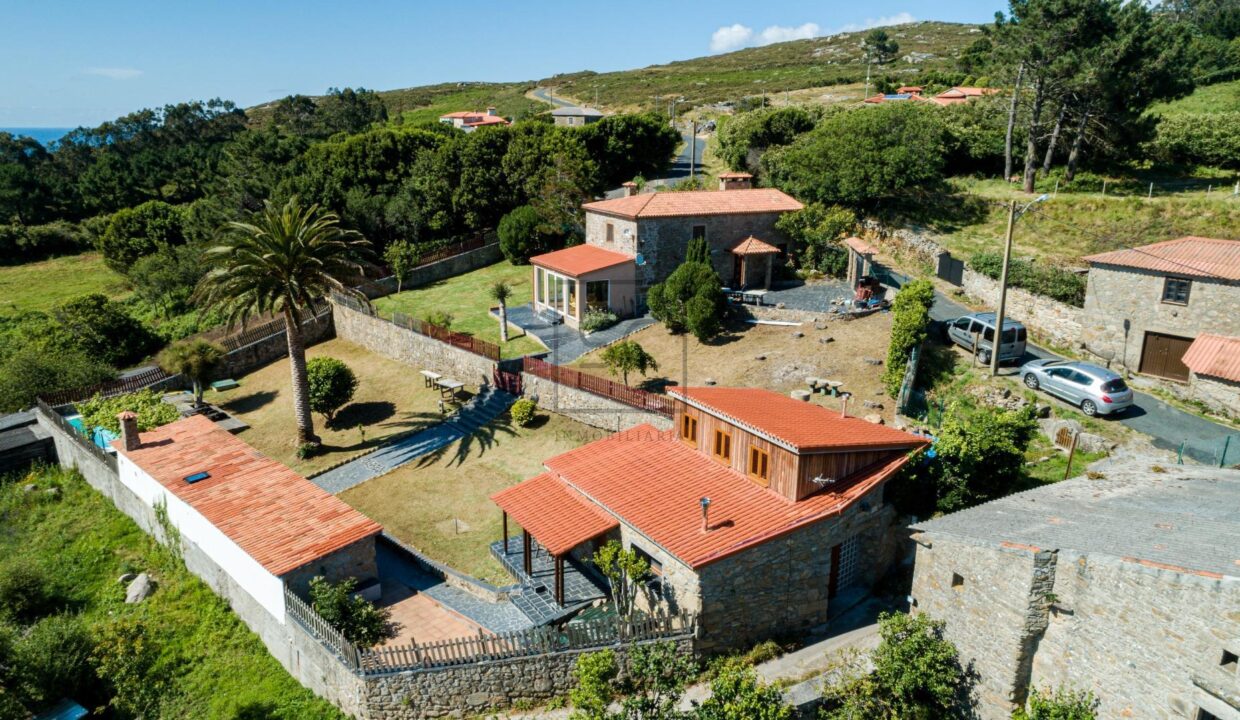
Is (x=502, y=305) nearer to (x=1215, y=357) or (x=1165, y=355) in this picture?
(x=1165, y=355)

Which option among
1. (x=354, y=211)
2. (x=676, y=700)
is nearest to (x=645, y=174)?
(x=354, y=211)

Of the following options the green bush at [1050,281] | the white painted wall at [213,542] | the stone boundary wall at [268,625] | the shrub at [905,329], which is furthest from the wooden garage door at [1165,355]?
the white painted wall at [213,542]

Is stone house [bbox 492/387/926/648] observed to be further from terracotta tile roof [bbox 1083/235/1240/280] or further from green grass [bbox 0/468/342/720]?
terracotta tile roof [bbox 1083/235/1240/280]

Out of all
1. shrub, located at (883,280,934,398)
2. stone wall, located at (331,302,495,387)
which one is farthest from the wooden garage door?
stone wall, located at (331,302,495,387)

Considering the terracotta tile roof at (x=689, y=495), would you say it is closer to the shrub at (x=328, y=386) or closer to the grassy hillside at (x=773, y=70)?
the shrub at (x=328, y=386)

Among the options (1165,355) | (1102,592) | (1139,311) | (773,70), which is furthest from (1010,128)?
(773,70)

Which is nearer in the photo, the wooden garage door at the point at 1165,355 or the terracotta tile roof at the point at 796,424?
the terracotta tile roof at the point at 796,424
